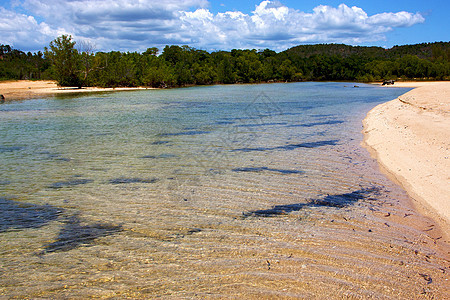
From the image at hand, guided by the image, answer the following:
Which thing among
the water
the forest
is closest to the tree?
the forest

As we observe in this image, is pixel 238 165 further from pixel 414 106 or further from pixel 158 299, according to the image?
pixel 414 106

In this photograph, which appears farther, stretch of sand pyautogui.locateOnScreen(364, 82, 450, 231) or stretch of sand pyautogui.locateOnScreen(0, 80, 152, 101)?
stretch of sand pyautogui.locateOnScreen(0, 80, 152, 101)

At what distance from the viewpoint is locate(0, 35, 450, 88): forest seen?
236ft

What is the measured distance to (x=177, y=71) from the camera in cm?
10831

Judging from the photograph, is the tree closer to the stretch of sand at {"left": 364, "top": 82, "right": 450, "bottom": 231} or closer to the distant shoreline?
the distant shoreline

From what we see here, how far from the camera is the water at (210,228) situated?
4.41 metres

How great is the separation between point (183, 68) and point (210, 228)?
109822 millimetres

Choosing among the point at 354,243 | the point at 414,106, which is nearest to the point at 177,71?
A: the point at 414,106

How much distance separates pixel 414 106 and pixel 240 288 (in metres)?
25.0

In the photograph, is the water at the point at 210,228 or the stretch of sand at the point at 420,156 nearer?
the water at the point at 210,228

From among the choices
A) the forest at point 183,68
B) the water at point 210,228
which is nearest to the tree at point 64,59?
the forest at point 183,68

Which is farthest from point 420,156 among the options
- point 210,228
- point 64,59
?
point 64,59

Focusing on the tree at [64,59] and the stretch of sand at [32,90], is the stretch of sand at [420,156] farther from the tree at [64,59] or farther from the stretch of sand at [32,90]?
the tree at [64,59]

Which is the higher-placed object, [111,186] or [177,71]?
[177,71]
